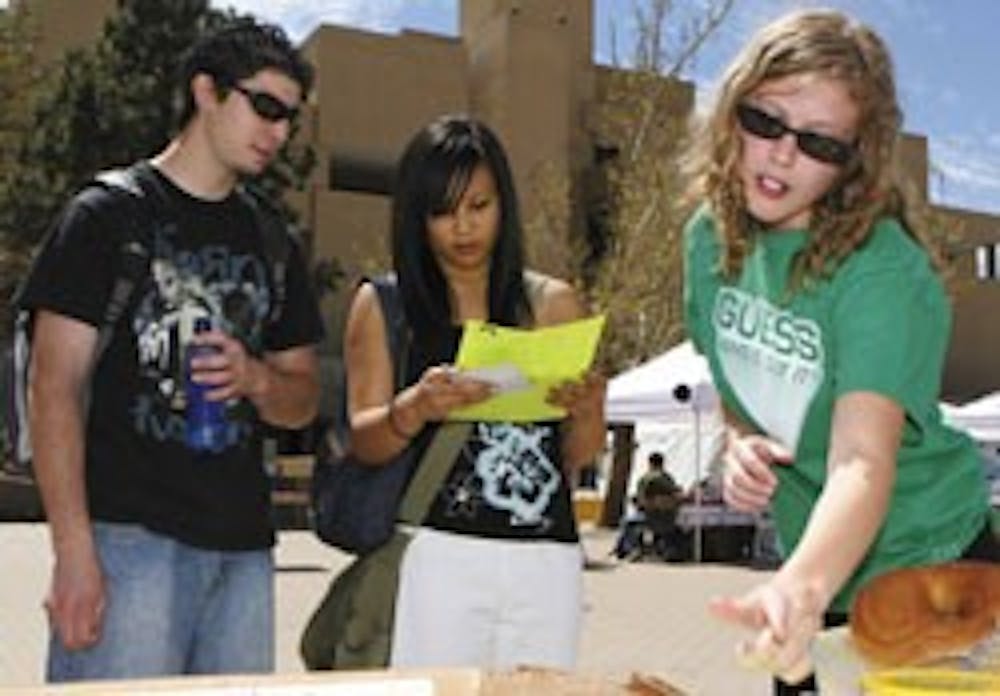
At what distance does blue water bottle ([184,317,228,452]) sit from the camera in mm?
2539

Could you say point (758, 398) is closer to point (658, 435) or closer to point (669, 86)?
point (658, 435)

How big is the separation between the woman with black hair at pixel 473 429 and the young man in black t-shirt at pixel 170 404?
226mm

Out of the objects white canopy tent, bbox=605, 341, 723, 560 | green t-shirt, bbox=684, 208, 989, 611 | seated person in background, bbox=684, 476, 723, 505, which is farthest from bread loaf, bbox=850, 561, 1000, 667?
seated person in background, bbox=684, 476, 723, 505

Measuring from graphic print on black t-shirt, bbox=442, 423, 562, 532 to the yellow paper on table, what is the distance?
8cm

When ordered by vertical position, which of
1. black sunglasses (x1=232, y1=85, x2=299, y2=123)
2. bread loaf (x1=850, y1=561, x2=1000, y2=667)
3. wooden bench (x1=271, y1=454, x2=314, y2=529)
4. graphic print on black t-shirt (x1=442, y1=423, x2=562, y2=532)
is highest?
black sunglasses (x1=232, y1=85, x2=299, y2=123)

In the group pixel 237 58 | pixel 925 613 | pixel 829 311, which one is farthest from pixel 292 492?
pixel 925 613

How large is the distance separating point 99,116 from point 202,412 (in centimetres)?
2152

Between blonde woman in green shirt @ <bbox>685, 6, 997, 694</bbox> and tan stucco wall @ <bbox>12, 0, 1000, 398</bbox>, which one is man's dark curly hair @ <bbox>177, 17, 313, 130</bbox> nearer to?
blonde woman in green shirt @ <bbox>685, 6, 997, 694</bbox>

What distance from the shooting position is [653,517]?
50.8 feet

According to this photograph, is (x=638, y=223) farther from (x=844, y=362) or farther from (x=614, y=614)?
(x=844, y=362)

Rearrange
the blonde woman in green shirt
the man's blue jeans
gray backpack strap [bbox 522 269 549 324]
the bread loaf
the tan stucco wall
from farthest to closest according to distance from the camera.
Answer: the tan stucco wall, gray backpack strap [bbox 522 269 549 324], the man's blue jeans, the blonde woman in green shirt, the bread loaf

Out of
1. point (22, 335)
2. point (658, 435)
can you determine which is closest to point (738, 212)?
point (22, 335)

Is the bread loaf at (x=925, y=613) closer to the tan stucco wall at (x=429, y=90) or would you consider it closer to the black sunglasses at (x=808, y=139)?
the black sunglasses at (x=808, y=139)

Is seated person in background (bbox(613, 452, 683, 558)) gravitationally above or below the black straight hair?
below
